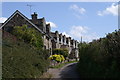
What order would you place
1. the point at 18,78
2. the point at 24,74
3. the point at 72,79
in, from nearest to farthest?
the point at 18,78
the point at 24,74
the point at 72,79

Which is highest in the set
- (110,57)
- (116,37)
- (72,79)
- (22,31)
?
(22,31)

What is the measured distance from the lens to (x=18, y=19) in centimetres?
3616

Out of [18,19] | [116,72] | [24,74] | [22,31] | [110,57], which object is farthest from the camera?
[18,19]

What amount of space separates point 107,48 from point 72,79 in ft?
26.6

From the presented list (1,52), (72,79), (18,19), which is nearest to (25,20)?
(18,19)

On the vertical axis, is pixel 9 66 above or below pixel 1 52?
below

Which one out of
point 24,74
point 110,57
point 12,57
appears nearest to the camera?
point 110,57

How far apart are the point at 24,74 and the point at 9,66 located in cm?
98

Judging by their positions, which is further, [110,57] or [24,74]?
[24,74]

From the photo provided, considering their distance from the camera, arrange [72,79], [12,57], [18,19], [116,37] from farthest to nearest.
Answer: [18,19], [72,79], [12,57], [116,37]

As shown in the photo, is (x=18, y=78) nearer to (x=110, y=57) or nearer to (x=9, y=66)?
(x=9, y=66)

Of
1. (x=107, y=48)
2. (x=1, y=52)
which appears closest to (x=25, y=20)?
(x=1, y=52)

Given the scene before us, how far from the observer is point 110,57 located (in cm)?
696

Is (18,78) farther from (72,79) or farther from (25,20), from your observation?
(25,20)
